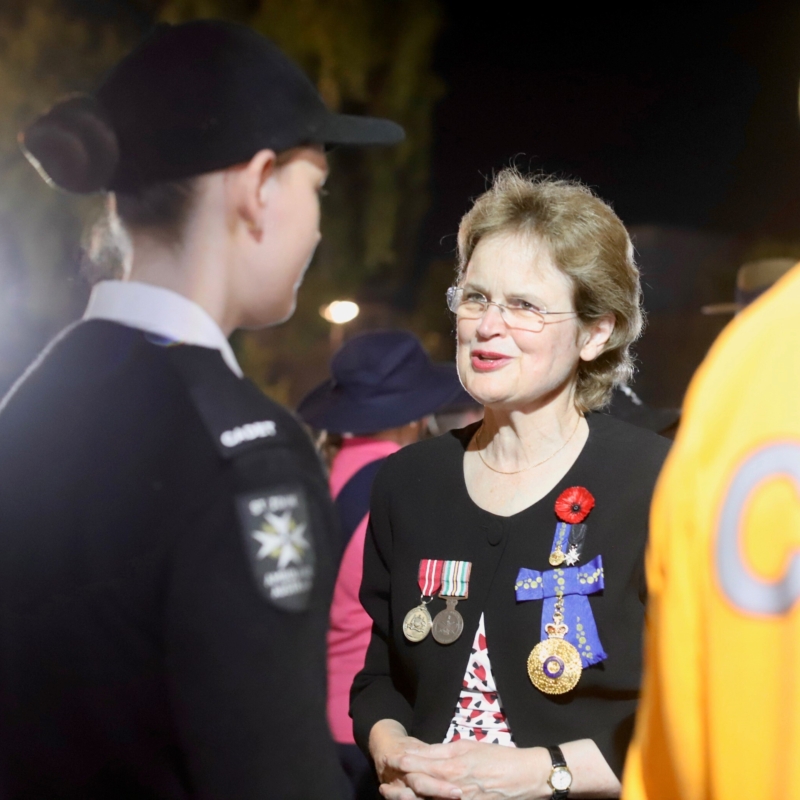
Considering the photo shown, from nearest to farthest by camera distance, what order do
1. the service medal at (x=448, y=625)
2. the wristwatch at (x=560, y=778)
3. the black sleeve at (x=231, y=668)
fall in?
1. the black sleeve at (x=231, y=668)
2. the wristwatch at (x=560, y=778)
3. the service medal at (x=448, y=625)

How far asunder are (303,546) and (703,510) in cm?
45

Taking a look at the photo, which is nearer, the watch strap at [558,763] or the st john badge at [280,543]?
the st john badge at [280,543]

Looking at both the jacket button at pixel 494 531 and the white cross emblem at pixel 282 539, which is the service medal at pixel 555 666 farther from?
the white cross emblem at pixel 282 539

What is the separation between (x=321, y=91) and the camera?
3.66 meters

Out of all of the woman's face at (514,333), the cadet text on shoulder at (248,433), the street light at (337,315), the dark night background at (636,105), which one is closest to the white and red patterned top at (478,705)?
the woman's face at (514,333)

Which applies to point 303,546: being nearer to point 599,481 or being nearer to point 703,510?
point 703,510

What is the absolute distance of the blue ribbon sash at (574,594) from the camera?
1268 millimetres

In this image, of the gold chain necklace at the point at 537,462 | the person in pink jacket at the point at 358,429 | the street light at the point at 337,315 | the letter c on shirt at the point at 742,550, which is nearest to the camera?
the letter c on shirt at the point at 742,550

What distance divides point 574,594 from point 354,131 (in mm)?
751

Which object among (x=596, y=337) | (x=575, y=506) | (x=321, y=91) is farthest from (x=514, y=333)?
(x=321, y=91)

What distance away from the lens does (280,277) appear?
3.05 ft

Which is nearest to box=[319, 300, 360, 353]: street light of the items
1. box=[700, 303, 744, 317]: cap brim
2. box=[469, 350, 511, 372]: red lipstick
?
box=[700, 303, 744, 317]: cap brim

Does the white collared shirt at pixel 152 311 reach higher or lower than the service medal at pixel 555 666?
higher

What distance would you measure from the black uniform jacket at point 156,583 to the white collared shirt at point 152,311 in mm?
18
